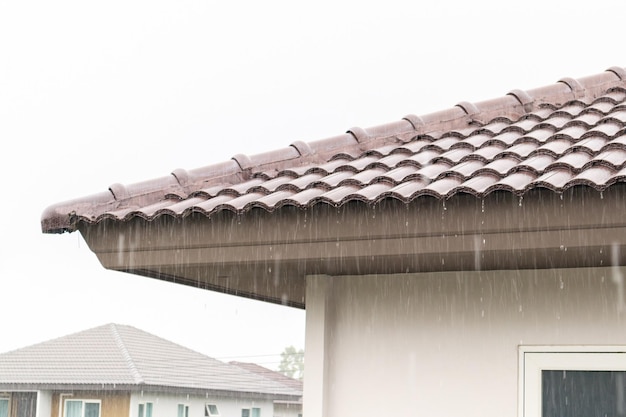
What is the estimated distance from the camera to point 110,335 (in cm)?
3033

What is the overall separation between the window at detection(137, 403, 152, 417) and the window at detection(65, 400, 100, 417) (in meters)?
1.01

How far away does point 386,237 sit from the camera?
4.04 m

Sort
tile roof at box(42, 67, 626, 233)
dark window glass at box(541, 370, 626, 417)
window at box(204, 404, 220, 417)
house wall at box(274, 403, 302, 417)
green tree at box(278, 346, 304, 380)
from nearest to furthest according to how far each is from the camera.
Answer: tile roof at box(42, 67, 626, 233) < dark window glass at box(541, 370, 626, 417) < window at box(204, 404, 220, 417) < house wall at box(274, 403, 302, 417) < green tree at box(278, 346, 304, 380)

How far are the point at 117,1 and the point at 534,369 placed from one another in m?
68.4

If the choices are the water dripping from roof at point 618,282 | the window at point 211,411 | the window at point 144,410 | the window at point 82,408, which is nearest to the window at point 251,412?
the window at point 211,411

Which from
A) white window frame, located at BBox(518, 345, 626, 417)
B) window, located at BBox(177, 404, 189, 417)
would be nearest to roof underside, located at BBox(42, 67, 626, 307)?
white window frame, located at BBox(518, 345, 626, 417)

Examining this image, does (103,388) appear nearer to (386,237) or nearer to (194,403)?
(194,403)

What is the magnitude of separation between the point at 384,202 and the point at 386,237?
0.17m

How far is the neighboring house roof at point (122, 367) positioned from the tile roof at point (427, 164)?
1963cm

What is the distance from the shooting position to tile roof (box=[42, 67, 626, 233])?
3.86 metres

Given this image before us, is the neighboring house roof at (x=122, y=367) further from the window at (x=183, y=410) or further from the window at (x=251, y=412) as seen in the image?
the window at (x=251, y=412)

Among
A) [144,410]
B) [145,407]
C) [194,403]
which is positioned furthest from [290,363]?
[144,410]

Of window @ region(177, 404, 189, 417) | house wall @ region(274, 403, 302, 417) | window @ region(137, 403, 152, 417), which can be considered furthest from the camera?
house wall @ region(274, 403, 302, 417)

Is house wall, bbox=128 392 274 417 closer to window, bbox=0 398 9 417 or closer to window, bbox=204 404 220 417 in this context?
window, bbox=204 404 220 417
